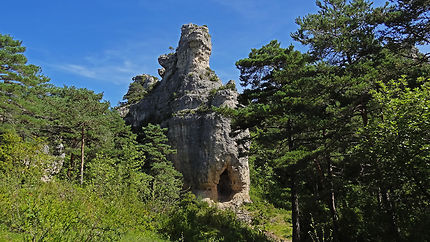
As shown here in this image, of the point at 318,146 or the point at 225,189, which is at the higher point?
the point at 318,146

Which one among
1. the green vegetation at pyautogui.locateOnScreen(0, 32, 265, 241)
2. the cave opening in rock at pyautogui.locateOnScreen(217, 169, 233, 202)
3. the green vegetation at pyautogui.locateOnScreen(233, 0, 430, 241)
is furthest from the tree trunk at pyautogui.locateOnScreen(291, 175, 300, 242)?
the cave opening in rock at pyautogui.locateOnScreen(217, 169, 233, 202)

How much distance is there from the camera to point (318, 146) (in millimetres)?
12836

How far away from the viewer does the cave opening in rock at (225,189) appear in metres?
26.2

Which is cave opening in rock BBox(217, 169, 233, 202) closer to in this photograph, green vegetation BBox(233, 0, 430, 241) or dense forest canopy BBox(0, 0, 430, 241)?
dense forest canopy BBox(0, 0, 430, 241)

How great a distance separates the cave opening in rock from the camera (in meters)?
26.2

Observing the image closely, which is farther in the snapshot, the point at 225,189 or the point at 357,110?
the point at 225,189

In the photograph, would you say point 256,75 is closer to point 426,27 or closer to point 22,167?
point 426,27

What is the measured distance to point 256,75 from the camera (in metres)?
15.4

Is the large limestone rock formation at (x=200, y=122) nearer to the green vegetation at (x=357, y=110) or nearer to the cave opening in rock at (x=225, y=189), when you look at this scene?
the cave opening in rock at (x=225, y=189)

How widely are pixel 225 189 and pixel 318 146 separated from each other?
16.2 m

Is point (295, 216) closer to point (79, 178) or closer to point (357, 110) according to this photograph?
point (357, 110)

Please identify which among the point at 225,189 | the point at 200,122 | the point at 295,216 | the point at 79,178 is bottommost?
the point at 295,216

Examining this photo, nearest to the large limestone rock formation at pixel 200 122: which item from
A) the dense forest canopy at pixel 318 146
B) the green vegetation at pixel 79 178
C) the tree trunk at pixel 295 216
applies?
the green vegetation at pixel 79 178

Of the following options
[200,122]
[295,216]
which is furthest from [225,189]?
[295,216]
